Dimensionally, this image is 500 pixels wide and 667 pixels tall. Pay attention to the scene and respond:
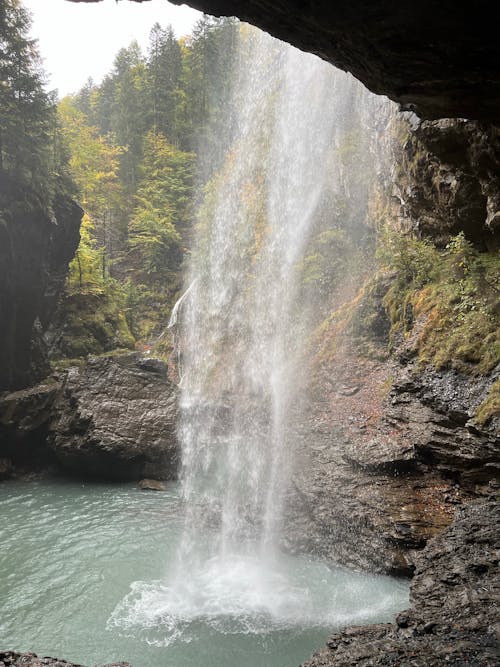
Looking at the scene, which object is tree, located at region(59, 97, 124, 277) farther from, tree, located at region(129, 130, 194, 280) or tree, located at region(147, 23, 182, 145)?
tree, located at region(147, 23, 182, 145)

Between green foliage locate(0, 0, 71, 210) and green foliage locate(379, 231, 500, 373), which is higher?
green foliage locate(0, 0, 71, 210)

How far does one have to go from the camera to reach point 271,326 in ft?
68.2

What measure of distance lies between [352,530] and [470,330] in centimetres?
469

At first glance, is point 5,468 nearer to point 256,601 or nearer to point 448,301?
point 256,601

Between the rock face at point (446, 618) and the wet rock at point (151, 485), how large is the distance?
31.1 ft

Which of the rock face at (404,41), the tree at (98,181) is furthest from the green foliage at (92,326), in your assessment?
the rock face at (404,41)

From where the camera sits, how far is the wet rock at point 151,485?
1454cm

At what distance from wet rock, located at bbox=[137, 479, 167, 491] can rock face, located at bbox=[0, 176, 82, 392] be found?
6.47m

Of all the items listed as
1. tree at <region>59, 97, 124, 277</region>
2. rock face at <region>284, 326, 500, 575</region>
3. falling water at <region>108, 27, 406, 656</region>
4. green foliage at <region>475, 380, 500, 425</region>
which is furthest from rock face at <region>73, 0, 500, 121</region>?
tree at <region>59, 97, 124, 277</region>

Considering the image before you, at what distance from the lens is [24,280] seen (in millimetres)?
17281

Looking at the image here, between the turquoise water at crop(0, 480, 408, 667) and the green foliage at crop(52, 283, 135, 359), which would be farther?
the green foliage at crop(52, 283, 135, 359)

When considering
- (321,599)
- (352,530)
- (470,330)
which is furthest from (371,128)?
(321,599)

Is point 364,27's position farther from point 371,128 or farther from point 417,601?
point 371,128

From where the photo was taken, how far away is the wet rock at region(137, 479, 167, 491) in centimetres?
1454
